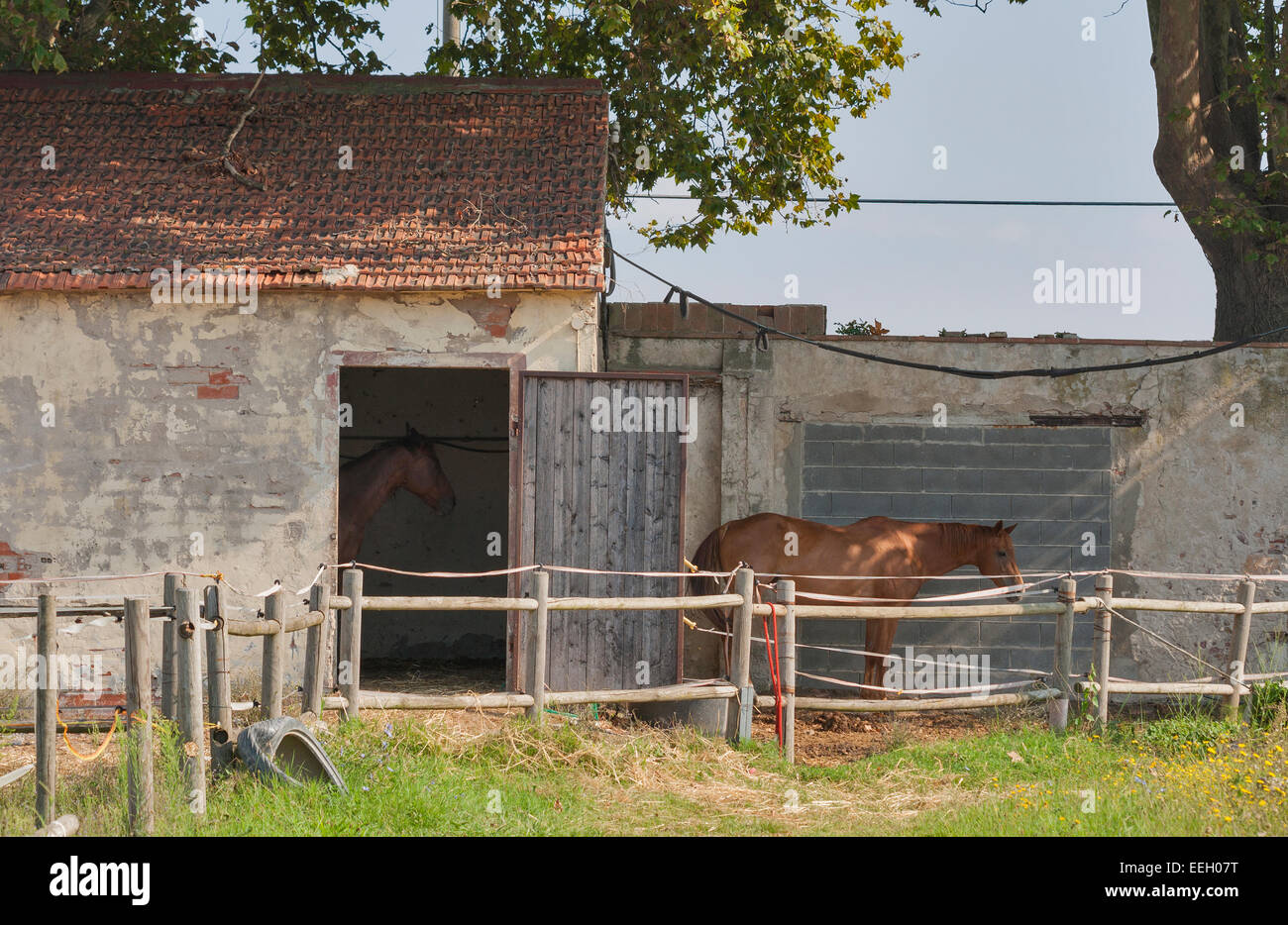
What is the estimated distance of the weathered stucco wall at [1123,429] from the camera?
11.5 m

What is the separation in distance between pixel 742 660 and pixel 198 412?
14.6 feet

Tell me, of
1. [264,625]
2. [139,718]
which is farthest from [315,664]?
[139,718]

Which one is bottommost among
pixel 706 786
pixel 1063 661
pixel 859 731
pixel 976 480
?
pixel 859 731

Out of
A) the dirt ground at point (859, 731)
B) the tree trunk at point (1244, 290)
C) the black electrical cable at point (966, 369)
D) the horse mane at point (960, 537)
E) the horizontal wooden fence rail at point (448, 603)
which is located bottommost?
the dirt ground at point (859, 731)

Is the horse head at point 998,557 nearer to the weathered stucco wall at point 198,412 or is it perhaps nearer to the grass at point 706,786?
the grass at point 706,786

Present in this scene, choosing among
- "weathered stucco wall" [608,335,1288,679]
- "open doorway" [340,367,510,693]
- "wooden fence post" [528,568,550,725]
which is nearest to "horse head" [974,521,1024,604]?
"weathered stucco wall" [608,335,1288,679]

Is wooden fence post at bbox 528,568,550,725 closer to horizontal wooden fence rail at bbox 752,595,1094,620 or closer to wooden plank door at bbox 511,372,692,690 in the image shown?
wooden plank door at bbox 511,372,692,690

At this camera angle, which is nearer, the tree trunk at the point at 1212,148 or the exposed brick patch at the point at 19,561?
the exposed brick patch at the point at 19,561

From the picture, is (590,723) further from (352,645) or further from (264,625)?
(264,625)

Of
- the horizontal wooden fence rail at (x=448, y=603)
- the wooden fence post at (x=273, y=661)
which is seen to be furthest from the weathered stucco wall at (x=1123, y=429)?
the wooden fence post at (x=273, y=661)

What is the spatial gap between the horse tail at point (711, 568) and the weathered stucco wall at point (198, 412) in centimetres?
210

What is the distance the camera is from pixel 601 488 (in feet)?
31.2

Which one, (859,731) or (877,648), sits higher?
(877,648)
